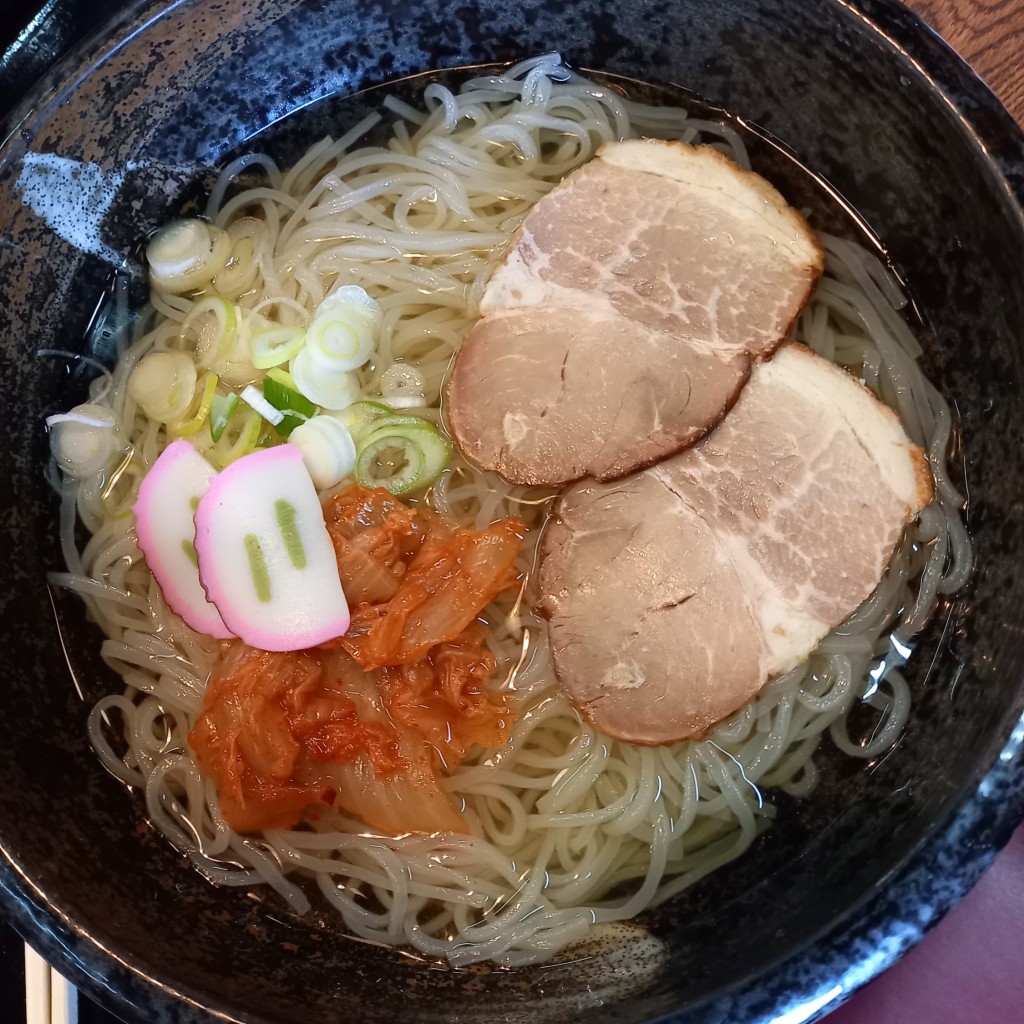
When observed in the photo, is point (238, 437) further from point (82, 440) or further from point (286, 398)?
point (82, 440)

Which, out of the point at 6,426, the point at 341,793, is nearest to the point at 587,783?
the point at 341,793

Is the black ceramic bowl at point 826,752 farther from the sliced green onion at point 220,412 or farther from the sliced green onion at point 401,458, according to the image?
the sliced green onion at point 401,458

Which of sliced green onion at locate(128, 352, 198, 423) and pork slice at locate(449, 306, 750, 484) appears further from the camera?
sliced green onion at locate(128, 352, 198, 423)

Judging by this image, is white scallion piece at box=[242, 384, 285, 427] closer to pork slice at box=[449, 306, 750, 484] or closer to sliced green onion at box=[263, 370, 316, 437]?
sliced green onion at box=[263, 370, 316, 437]

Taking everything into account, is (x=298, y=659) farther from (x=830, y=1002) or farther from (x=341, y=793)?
(x=830, y=1002)

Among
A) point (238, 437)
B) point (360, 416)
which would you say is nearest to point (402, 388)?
point (360, 416)

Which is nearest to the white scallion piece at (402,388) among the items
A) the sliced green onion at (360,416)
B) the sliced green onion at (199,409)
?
the sliced green onion at (360,416)

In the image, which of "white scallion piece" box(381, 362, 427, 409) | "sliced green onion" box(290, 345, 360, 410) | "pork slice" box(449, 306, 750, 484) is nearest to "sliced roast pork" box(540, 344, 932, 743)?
"pork slice" box(449, 306, 750, 484)
